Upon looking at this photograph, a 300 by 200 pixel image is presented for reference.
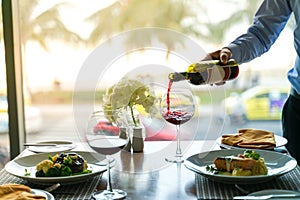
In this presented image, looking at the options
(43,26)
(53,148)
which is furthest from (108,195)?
(43,26)

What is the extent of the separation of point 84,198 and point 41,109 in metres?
1.72

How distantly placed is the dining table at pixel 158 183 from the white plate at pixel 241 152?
0.02m

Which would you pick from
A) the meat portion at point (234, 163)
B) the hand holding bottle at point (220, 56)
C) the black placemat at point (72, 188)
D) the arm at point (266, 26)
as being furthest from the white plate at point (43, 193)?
the arm at point (266, 26)

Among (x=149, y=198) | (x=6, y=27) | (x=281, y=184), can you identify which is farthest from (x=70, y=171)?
(x=6, y=27)

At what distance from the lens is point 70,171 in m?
1.43

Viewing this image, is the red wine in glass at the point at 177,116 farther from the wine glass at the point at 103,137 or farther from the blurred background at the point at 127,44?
the blurred background at the point at 127,44

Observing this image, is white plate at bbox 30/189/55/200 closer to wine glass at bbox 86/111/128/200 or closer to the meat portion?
wine glass at bbox 86/111/128/200

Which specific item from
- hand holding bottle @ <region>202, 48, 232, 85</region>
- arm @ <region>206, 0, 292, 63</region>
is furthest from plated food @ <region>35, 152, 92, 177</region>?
arm @ <region>206, 0, 292, 63</region>

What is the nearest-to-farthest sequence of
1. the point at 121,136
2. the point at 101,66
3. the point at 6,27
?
the point at 121,136 → the point at 101,66 → the point at 6,27

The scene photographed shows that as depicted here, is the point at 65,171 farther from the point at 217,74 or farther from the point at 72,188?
the point at 217,74

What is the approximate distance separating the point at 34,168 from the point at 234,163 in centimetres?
65

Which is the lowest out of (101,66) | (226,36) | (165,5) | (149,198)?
(149,198)

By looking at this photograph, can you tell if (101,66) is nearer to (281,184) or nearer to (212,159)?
(212,159)

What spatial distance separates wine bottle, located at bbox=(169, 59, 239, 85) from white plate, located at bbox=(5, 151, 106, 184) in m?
0.40
